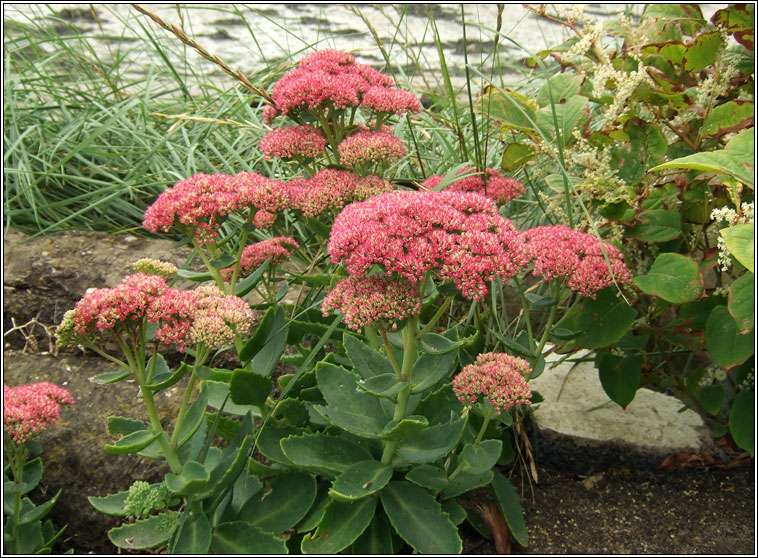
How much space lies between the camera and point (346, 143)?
6.15 feet

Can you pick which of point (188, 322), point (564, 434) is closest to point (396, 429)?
point (188, 322)

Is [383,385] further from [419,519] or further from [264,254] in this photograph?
[264,254]

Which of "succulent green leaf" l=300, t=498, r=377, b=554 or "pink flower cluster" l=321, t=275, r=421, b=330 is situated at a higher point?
"pink flower cluster" l=321, t=275, r=421, b=330

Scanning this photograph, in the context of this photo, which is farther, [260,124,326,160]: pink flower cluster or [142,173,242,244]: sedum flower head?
[260,124,326,160]: pink flower cluster

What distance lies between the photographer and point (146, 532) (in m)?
1.56

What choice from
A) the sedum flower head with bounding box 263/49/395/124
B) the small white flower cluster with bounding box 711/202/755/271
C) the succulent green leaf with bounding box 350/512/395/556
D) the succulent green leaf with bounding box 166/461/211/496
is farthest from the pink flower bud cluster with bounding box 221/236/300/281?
the small white flower cluster with bounding box 711/202/755/271

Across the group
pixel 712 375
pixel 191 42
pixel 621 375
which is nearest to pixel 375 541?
pixel 621 375

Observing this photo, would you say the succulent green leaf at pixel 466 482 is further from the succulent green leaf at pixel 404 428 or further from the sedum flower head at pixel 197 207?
the sedum flower head at pixel 197 207

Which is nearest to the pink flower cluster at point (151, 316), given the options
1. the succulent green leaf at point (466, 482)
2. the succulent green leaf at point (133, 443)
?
the succulent green leaf at point (133, 443)

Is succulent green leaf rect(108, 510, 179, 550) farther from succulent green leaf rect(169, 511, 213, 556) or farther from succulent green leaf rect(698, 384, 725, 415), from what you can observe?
succulent green leaf rect(698, 384, 725, 415)

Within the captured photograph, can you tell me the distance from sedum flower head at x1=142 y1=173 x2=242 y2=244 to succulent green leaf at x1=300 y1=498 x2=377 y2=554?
0.75 m

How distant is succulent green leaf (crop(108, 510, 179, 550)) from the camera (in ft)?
5.01

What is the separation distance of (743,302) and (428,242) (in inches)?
28.6

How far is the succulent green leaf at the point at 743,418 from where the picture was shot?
1825 millimetres
